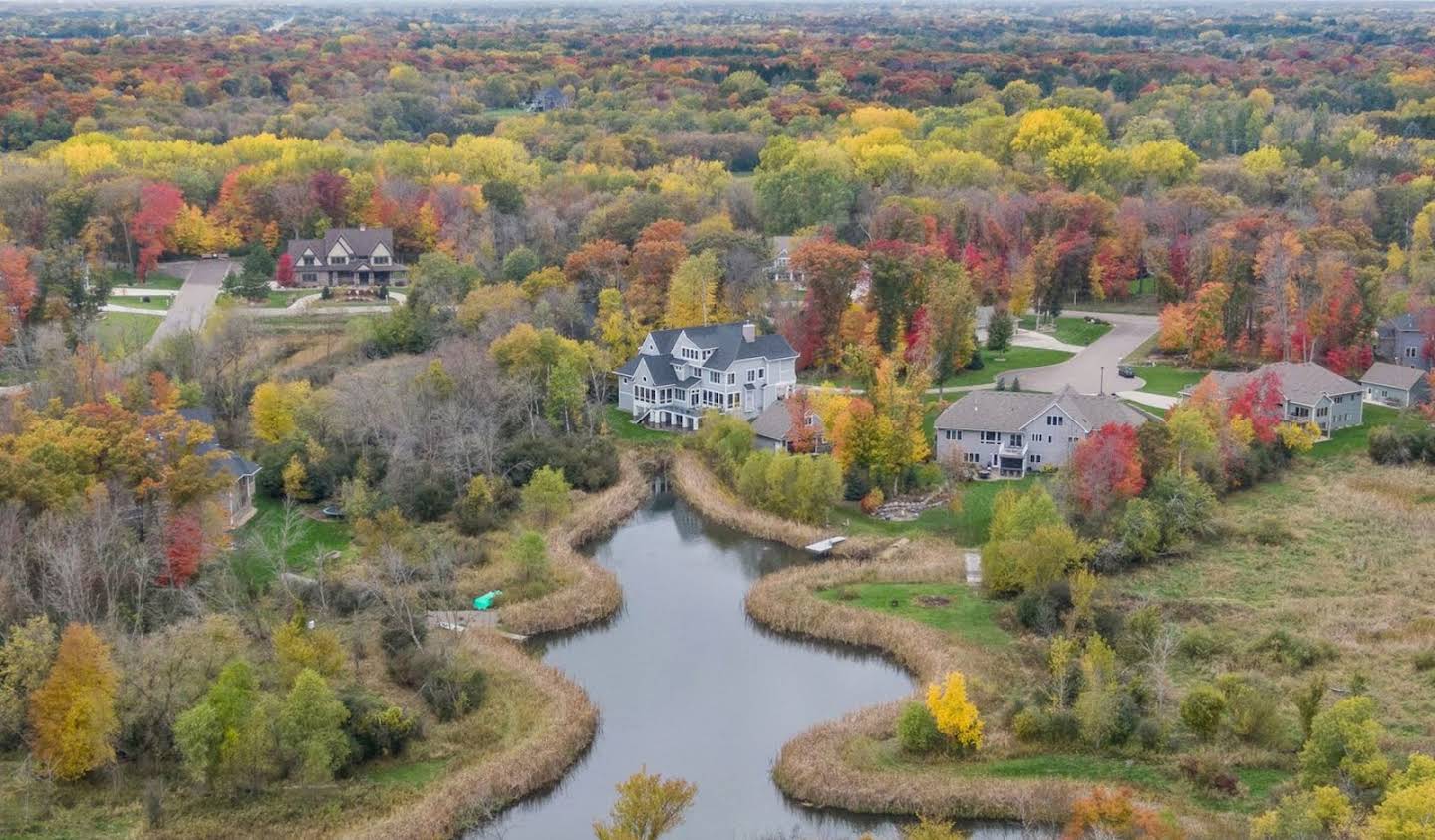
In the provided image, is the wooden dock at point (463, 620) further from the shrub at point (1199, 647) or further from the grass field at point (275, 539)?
the shrub at point (1199, 647)

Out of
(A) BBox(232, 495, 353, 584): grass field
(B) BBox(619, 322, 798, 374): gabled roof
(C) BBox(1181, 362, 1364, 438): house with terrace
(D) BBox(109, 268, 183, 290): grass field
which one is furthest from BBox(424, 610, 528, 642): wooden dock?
(D) BBox(109, 268, 183, 290): grass field

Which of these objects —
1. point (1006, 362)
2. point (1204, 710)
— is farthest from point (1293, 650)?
point (1006, 362)

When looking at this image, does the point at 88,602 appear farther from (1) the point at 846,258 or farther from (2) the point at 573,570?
(1) the point at 846,258

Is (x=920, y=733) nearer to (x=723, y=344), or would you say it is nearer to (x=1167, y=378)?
(x=723, y=344)

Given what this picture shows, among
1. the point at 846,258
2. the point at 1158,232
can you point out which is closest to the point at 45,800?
the point at 846,258

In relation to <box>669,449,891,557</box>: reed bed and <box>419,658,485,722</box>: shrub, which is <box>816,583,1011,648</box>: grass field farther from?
<box>419,658,485,722</box>: shrub

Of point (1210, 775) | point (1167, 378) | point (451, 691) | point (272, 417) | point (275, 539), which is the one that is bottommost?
point (275, 539)
